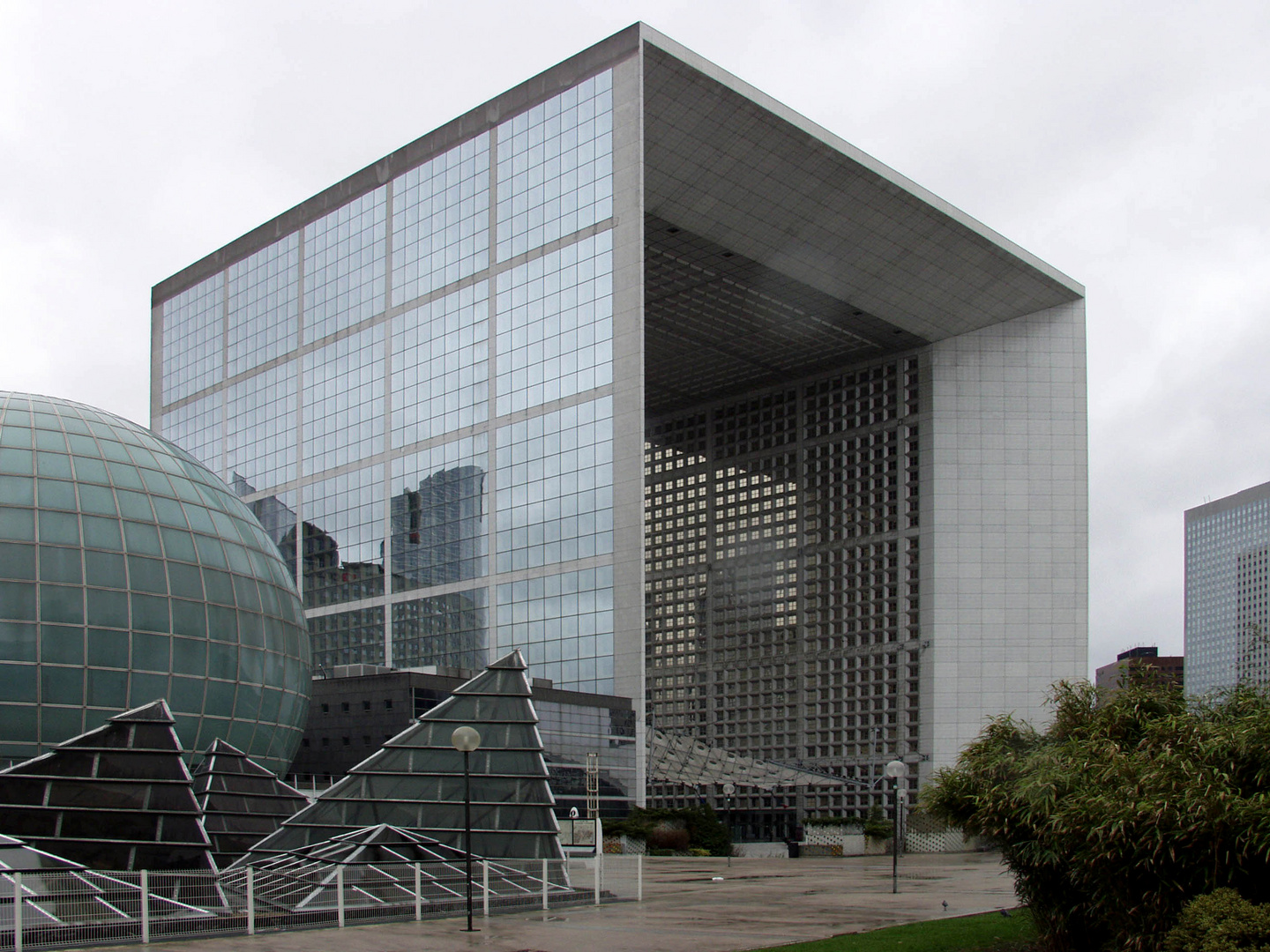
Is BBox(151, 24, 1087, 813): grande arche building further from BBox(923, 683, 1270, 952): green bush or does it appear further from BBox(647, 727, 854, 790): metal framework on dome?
BBox(923, 683, 1270, 952): green bush

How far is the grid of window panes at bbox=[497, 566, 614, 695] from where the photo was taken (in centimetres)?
5522

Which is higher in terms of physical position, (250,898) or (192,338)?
(192,338)

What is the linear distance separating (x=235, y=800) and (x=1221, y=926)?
18.5 meters

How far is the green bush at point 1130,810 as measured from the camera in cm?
1483

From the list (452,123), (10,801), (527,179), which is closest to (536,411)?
(527,179)

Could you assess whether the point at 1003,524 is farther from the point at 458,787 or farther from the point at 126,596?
the point at 126,596

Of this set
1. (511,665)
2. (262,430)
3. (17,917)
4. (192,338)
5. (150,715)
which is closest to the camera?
(17,917)

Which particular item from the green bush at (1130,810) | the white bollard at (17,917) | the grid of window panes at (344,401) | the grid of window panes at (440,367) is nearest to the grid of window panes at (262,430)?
the grid of window panes at (344,401)

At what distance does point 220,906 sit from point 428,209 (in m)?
48.6

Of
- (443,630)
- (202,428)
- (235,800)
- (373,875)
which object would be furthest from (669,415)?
(373,875)

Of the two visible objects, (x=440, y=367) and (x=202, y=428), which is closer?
(x=440, y=367)

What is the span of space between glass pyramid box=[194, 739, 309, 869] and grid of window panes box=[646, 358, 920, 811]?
161 feet

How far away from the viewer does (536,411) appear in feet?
193

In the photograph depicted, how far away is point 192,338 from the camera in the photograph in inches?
3206
